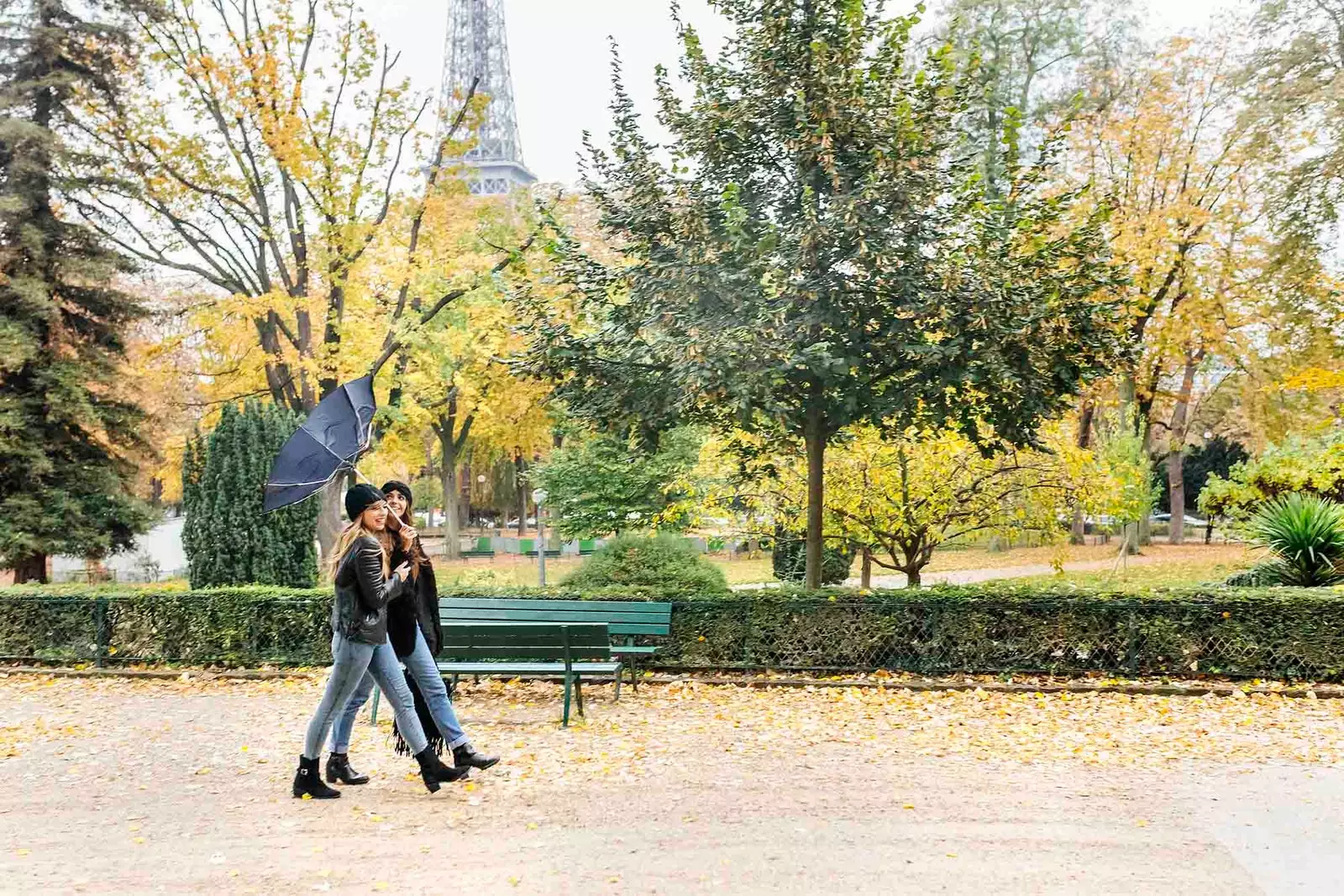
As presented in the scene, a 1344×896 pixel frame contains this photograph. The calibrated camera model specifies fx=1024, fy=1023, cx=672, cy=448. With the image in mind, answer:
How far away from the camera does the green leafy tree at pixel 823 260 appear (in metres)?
9.01

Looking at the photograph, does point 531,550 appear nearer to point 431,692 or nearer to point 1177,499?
point 1177,499

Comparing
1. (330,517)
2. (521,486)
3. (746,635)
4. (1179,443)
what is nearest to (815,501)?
(746,635)

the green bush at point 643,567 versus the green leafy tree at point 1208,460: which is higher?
the green leafy tree at point 1208,460

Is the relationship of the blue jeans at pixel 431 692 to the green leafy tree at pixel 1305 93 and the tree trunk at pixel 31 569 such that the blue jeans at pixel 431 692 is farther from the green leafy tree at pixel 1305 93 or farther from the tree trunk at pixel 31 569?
the green leafy tree at pixel 1305 93

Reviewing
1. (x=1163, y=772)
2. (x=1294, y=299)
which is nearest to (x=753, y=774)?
(x=1163, y=772)

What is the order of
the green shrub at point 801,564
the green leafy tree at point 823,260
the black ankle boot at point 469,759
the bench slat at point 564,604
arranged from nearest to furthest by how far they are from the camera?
the black ankle boot at point 469,759
the green leafy tree at point 823,260
the bench slat at point 564,604
the green shrub at point 801,564

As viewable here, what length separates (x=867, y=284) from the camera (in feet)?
30.9

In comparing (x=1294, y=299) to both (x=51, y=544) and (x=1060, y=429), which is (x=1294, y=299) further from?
(x=51, y=544)

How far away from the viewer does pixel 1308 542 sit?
11.3 metres

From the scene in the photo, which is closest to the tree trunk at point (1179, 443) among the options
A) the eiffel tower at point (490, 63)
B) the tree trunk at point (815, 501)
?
the tree trunk at point (815, 501)

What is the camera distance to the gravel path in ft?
15.6

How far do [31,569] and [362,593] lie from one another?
1624 centimetres

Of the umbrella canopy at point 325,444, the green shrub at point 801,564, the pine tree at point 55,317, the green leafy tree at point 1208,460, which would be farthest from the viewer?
the green leafy tree at point 1208,460

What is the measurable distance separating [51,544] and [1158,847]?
1860 centimetres
